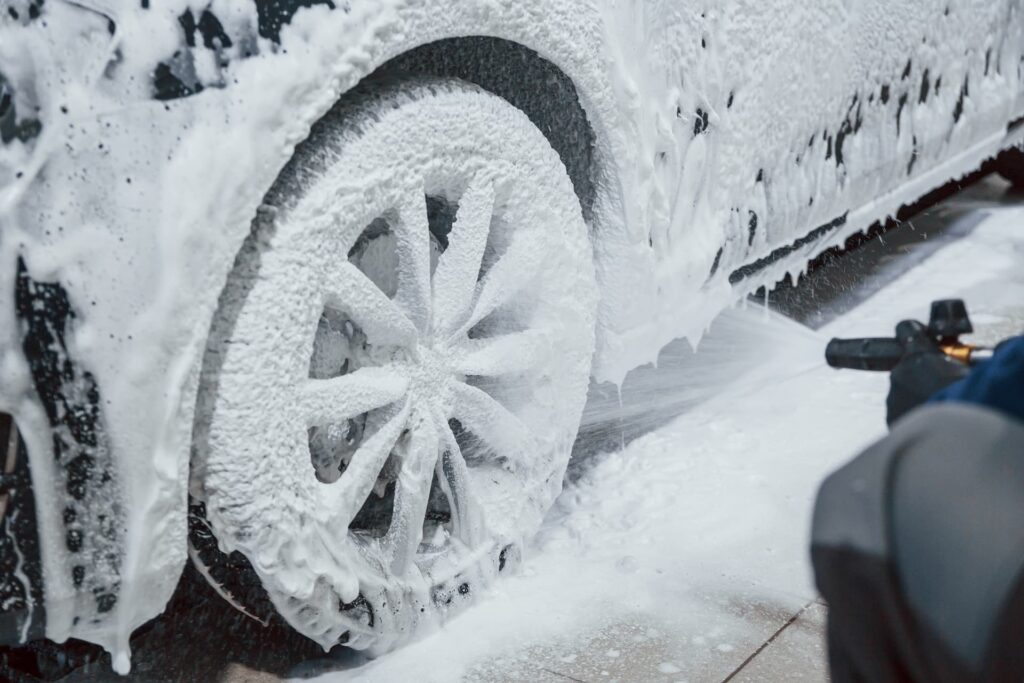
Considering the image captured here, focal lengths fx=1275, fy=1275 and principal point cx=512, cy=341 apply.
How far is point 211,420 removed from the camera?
1.59 m

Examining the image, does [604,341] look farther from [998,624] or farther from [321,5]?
[998,624]

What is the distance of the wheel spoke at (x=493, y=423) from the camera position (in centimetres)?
203

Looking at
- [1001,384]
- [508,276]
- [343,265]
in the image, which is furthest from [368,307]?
[1001,384]

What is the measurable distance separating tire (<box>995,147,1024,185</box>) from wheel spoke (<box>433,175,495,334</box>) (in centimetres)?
423

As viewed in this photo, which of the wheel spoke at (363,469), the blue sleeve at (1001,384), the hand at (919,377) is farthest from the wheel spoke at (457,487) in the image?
the blue sleeve at (1001,384)

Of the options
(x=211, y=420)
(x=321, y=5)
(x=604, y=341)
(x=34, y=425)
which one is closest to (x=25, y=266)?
(x=34, y=425)

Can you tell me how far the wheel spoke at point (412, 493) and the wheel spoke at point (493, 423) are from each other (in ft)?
0.33

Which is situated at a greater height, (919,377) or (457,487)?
(919,377)

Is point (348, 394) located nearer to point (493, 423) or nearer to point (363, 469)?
point (363, 469)

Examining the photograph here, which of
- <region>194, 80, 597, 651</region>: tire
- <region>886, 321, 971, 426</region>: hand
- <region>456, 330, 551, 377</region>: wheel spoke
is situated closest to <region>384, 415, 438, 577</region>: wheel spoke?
<region>194, 80, 597, 651</region>: tire

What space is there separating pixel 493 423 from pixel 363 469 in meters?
0.34

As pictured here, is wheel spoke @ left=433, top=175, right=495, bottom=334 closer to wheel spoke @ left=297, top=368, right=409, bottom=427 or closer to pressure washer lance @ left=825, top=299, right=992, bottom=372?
wheel spoke @ left=297, top=368, right=409, bottom=427

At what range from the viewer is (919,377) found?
93 centimetres

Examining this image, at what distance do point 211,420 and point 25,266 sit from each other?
0.31m
